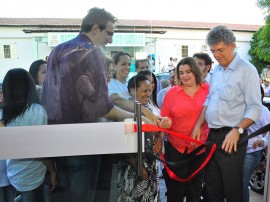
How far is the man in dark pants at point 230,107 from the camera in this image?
192 cm

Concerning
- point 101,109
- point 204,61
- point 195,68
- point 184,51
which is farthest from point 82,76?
point 204,61

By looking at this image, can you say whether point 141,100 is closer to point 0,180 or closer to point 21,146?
point 21,146

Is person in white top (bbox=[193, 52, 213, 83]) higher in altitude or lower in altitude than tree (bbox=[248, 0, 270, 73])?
lower

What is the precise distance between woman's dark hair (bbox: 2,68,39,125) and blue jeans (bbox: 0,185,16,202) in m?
0.51

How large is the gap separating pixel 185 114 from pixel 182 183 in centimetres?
60

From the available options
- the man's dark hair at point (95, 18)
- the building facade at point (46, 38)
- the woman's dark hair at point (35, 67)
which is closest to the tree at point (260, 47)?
the building facade at point (46, 38)

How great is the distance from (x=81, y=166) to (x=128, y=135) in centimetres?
34

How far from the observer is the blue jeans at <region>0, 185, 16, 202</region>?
1.66m

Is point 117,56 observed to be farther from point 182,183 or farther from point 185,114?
point 182,183

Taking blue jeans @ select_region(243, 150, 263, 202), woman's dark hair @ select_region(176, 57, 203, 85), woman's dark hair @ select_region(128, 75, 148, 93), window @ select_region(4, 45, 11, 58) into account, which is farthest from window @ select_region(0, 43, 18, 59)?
blue jeans @ select_region(243, 150, 263, 202)

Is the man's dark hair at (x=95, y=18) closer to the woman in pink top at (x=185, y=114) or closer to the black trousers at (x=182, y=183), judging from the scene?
the woman in pink top at (x=185, y=114)

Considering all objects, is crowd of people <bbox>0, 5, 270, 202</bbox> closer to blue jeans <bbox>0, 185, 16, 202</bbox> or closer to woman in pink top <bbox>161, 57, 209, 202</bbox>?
blue jeans <bbox>0, 185, 16, 202</bbox>

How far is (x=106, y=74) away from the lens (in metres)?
1.45

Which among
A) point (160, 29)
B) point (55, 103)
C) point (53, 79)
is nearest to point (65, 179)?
point (55, 103)
